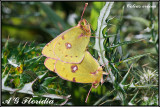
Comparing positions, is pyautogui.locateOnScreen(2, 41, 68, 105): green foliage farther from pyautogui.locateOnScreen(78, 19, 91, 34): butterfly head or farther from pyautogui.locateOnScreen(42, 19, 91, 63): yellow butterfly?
pyautogui.locateOnScreen(78, 19, 91, 34): butterfly head

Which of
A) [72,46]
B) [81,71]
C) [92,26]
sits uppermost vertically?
[92,26]

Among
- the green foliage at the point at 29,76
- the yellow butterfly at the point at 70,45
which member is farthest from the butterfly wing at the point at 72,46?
the green foliage at the point at 29,76

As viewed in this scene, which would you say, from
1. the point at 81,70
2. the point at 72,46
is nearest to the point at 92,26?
the point at 72,46

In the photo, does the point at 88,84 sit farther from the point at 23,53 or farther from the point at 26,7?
the point at 26,7

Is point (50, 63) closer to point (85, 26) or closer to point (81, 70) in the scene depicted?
point (81, 70)

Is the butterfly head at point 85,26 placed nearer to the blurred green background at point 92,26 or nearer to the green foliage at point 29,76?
the blurred green background at point 92,26
